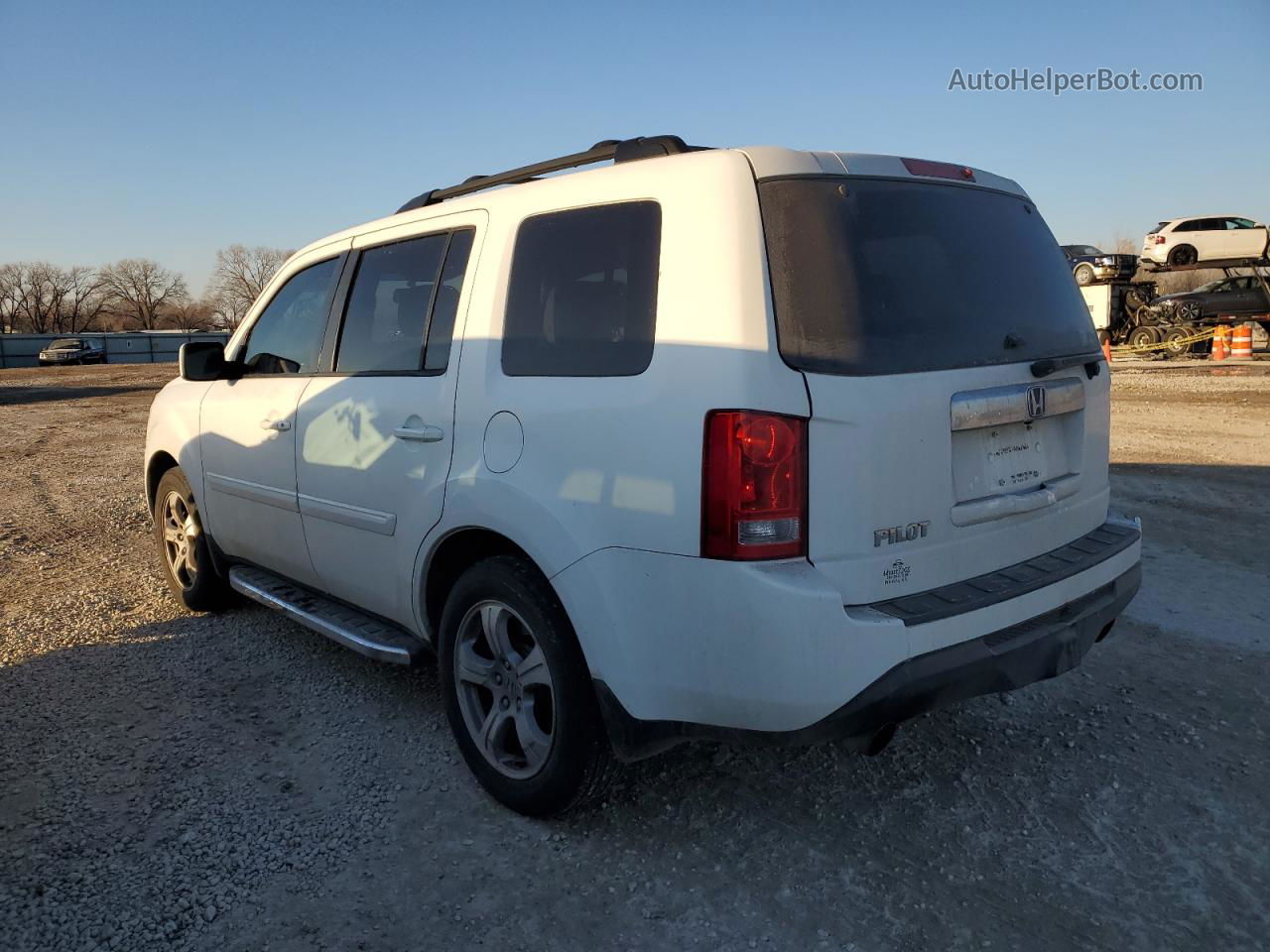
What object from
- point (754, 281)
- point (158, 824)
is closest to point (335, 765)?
point (158, 824)

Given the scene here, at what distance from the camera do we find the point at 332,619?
3764 millimetres

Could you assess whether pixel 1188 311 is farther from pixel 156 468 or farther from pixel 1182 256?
pixel 156 468

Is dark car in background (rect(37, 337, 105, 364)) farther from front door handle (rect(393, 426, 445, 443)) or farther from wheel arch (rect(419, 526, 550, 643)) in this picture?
wheel arch (rect(419, 526, 550, 643))

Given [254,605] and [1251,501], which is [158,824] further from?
[1251,501]

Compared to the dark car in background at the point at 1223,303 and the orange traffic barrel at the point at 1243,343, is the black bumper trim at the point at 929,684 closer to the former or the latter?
the orange traffic barrel at the point at 1243,343

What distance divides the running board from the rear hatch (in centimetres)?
176

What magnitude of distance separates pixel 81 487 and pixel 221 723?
22.5 ft

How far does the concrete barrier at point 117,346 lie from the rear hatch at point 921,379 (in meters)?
49.6

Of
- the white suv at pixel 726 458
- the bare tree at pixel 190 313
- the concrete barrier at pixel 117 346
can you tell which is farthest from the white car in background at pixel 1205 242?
the bare tree at pixel 190 313

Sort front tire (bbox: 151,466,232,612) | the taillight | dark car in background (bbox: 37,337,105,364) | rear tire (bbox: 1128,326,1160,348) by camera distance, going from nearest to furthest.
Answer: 1. the taillight
2. front tire (bbox: 151,466,232,612)
3. rear tire (bbox: 1128,326,1160,348)
4. dark car in background (bbox: 37,337,105,364)

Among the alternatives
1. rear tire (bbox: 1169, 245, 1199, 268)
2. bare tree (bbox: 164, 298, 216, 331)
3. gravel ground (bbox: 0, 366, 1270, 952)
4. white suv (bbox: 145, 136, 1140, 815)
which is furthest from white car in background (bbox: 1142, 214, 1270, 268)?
bare tree (bbox: 164, 298, 216, 331)

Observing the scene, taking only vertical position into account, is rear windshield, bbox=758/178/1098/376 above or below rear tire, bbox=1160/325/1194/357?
below

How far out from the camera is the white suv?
2.33m

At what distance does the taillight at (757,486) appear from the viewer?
2311 mm
